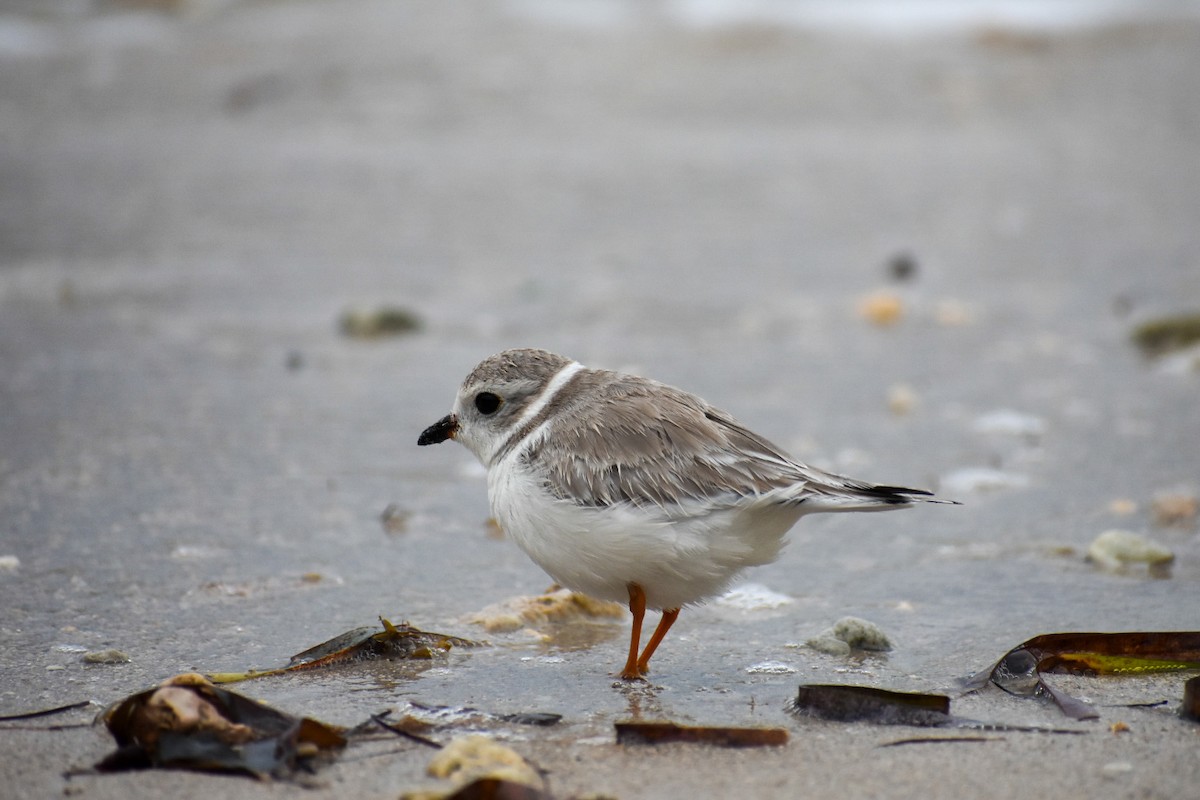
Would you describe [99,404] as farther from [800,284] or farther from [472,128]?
[472,128]

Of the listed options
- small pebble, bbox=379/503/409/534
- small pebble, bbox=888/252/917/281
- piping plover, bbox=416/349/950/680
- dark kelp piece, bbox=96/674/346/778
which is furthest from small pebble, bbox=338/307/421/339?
dark kelp piece, bbox=96/674/346/778

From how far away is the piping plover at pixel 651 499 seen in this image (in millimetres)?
3535

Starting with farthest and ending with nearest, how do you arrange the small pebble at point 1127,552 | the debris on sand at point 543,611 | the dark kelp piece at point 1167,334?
the dark kelp piece at point 1167,334
the small pebble at point 1127,552
the debris on sand at point 543,611

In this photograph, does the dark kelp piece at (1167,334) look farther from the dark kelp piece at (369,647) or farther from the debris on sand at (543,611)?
the dark kelp piece at (369,647)

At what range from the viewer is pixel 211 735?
9.53 ft

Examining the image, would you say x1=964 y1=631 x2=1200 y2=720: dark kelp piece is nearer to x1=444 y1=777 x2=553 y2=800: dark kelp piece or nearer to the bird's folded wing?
the bird's folded wing

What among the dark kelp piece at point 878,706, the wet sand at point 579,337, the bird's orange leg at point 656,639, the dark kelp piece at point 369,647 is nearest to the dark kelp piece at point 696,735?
the wet sand at point 579,337

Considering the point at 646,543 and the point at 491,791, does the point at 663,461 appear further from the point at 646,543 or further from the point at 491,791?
the point at 491,791

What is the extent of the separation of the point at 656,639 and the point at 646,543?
353 mm

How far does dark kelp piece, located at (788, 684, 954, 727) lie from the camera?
3174 millimetres

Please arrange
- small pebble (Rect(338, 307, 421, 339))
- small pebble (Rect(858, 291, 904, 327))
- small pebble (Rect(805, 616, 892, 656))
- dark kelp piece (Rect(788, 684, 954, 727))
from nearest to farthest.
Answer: dark kelp piece (Rect(788, 684, 954, 727)) < small pebble (Rect(805, 616, 892, 656)) < small pebble (Rect(338, 307, 421, 339)) < small pebble (Rect(858, 291, 904, 327))

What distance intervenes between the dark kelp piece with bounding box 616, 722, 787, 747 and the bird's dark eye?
1.28m

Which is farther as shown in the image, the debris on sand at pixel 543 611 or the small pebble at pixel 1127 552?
the small pebble at pixel 1127 552

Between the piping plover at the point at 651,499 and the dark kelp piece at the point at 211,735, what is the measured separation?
89 centimetres
